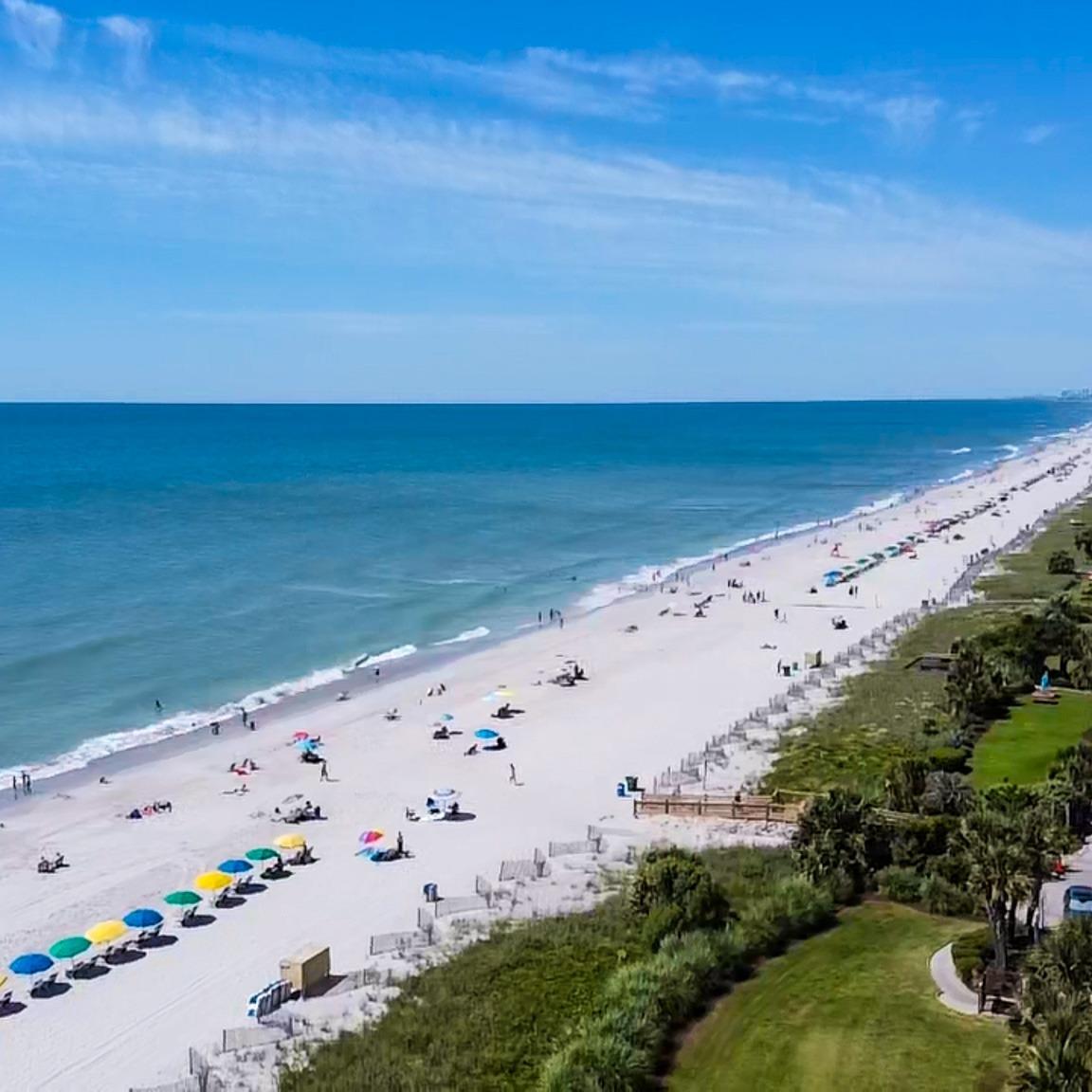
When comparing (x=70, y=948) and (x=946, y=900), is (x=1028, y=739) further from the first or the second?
(x=70, y=948)

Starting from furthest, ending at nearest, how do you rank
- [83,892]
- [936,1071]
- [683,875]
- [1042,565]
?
[1042,565] < [83,892] < [683,875] < [936,1071]

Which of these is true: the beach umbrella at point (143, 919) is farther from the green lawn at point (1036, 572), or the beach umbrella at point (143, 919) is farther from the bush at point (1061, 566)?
the bush at point (1061, 566)

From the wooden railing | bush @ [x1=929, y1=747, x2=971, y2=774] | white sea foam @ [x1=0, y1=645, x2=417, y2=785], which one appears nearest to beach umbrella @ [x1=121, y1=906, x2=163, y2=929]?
the wooden railing

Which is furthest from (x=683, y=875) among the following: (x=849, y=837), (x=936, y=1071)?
(x=936, y=1071)

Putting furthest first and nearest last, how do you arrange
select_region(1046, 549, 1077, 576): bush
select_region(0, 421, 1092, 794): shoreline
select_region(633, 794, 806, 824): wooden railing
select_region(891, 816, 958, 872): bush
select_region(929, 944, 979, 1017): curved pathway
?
select_region(1046, 549, 1077, 576): bush < select_region(0, 421, 1092, 794): shoreline < select_region(633, 794, 806, 824): wooden railing < select_region(891, 816, 958, 872): bush < select_region(929, 944, 979, 1017): curved pathway

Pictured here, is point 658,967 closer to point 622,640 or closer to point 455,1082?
point 455,1082

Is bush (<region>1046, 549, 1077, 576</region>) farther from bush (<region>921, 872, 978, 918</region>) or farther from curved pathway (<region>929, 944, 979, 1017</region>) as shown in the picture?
curved pathway (<region>929, 944, 979, 1017</region>)
